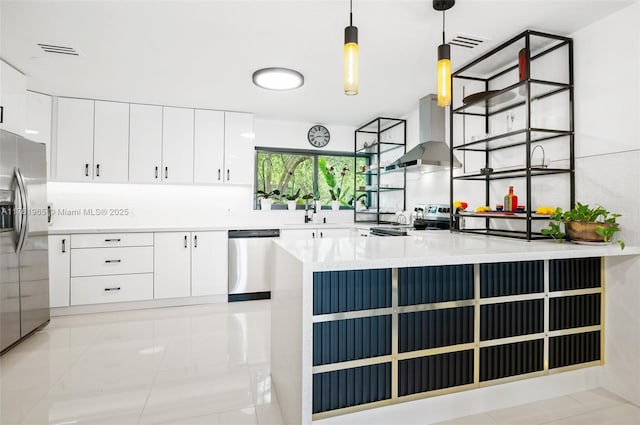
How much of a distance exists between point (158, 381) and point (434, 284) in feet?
6.20

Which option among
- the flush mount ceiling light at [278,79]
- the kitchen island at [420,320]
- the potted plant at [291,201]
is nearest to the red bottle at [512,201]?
the kitchen island at [420,320]

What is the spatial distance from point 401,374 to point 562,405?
3.43 ft

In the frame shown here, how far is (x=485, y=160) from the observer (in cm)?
316

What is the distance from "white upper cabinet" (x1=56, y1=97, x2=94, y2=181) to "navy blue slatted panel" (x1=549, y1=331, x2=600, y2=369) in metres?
4.68

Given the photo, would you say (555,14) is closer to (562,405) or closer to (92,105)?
(562,405)

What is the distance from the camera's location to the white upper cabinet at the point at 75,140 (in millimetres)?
3826

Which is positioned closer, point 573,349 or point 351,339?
point 351,339

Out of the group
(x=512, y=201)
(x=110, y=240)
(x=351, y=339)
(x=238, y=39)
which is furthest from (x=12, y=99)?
(x=512, y=201)

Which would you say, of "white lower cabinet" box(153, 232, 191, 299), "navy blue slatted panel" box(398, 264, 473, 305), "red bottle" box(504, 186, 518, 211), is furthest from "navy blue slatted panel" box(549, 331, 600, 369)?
"white lower cabinet" box(153, 232, 191, 299)

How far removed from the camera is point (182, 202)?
14.9ft

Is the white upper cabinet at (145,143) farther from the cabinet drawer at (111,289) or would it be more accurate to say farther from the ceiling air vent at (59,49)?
the ceiling air vent at (59,49)

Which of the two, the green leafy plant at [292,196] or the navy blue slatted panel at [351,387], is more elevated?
the green leafy plant at [292,196]

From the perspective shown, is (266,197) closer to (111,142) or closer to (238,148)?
(238,148)

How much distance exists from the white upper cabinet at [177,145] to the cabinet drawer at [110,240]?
0.78 metres
